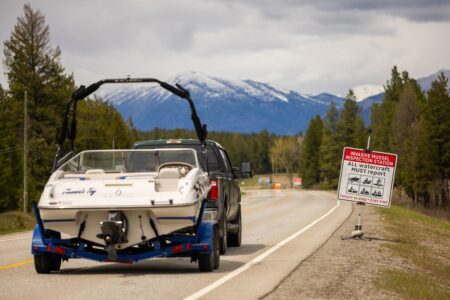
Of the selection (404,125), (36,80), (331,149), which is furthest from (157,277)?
(331,149)

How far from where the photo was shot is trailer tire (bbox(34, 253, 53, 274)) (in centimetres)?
1202

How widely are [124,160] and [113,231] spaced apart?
10.0 feet

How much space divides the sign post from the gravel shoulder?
4.84 ft

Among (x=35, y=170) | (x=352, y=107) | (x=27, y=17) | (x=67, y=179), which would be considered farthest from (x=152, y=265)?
(x=352, y=107)

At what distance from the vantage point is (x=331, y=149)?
131500 millimetres

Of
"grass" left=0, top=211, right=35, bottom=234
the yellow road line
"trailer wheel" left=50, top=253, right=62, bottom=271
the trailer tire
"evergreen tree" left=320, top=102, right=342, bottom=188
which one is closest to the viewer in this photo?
the trailer tire

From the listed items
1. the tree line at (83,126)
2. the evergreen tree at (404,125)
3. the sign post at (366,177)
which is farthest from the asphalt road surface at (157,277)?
the evergreen tree at (404,125)

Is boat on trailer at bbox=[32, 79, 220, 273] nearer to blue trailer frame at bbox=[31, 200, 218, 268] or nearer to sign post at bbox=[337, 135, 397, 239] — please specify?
blue trailer frame at bbox=[31, 200, 218, 268]

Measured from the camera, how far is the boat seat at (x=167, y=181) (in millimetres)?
11555

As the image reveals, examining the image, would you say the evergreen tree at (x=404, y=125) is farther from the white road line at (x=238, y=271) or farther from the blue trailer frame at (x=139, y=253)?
the blue trailer frame at (x=139, y=253)

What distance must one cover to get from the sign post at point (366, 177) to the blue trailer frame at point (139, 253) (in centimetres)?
843

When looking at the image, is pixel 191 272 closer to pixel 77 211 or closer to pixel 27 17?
pixel 77 211

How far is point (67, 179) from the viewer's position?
38.9 feet

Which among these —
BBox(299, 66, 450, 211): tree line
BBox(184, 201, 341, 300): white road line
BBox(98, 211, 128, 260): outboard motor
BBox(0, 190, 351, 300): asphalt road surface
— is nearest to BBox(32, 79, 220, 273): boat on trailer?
BBox(98, 211, 128, 260): outboard motor
